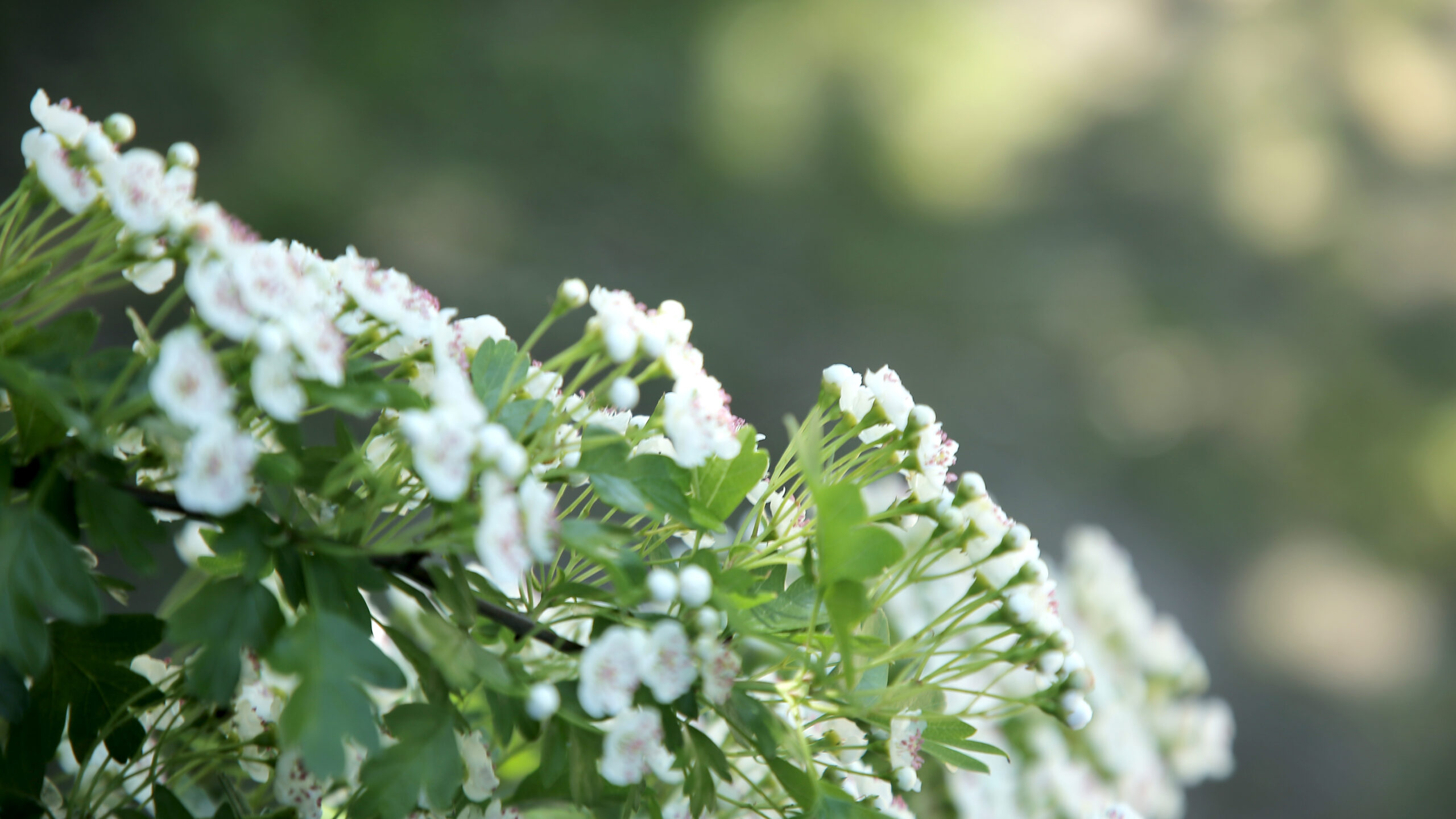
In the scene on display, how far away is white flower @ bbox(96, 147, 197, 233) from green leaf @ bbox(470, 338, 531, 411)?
103 millimetres

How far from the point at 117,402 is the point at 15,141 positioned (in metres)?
1.89

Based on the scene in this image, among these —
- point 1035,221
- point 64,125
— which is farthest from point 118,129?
point 1035,221

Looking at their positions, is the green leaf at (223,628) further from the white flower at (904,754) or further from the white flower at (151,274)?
the white flower at (904,754)

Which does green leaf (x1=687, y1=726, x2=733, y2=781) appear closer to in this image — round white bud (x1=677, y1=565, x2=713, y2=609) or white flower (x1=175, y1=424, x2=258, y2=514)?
round white bud (x1=677, y1=565, x2=713, y2=609)

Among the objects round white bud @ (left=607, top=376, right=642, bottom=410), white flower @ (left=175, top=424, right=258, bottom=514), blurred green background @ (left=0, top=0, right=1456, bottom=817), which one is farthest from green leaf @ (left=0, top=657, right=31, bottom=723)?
blurred green background @ (left=0, top=0, right=1456, bottom=817)

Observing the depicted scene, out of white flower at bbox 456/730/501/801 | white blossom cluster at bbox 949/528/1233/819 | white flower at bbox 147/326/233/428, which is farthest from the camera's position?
white blossom cluster at bbox 949/528/1233/819

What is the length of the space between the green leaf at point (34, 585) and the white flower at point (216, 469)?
0.05 meters

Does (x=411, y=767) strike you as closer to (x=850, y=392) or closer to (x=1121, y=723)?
(x=850, y=392)

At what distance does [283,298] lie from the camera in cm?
29

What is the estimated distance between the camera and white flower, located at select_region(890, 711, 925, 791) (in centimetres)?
40

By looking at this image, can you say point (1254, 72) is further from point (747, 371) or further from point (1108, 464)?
point (747, 371)

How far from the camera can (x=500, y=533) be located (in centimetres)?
30

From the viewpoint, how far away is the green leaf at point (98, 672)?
0.36 meters

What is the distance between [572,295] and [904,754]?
0.22 m
